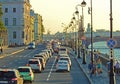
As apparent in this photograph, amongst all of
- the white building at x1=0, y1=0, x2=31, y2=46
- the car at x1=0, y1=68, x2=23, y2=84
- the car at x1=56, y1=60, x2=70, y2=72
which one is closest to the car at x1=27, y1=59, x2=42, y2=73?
the car at x1=56, y1=60, x2=70, y2=72

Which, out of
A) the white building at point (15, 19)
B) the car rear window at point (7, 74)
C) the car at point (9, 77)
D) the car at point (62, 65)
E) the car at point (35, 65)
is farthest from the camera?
the white building at point (15, 19)

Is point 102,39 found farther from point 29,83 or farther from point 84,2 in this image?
point 29,83

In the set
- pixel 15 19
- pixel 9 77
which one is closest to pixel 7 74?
pixel 9 77

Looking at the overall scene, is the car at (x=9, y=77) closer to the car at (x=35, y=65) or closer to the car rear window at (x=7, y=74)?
the car rear window at (x=7, y=74)

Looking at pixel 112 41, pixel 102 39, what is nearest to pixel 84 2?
pixel 112 41

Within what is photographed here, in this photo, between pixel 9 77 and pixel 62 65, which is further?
pixel 62 65

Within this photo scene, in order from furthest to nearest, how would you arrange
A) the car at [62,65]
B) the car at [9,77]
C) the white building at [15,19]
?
the white building at [15,19]
the car at [62,65]
the car at [9,77]

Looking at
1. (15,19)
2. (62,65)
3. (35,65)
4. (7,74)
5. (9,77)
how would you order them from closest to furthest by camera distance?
(9,77)
(7,74)
(35,65)
(62,65)
(15,19)

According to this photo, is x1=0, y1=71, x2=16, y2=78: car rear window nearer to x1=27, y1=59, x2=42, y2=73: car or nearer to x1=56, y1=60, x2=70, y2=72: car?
x1=27, y1=59, x2=42, y2=73: car

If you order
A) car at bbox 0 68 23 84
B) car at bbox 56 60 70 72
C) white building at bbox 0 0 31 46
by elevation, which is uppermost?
white building at bbox 0 0 31 46

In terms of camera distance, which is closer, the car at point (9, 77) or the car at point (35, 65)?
the car at point (9, 77)

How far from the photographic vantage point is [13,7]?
166375 millimetres

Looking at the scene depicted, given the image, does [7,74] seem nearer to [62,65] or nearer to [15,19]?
[62,65]

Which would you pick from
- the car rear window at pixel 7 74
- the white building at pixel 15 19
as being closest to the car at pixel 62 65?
the car rear window at pixel 7 74
